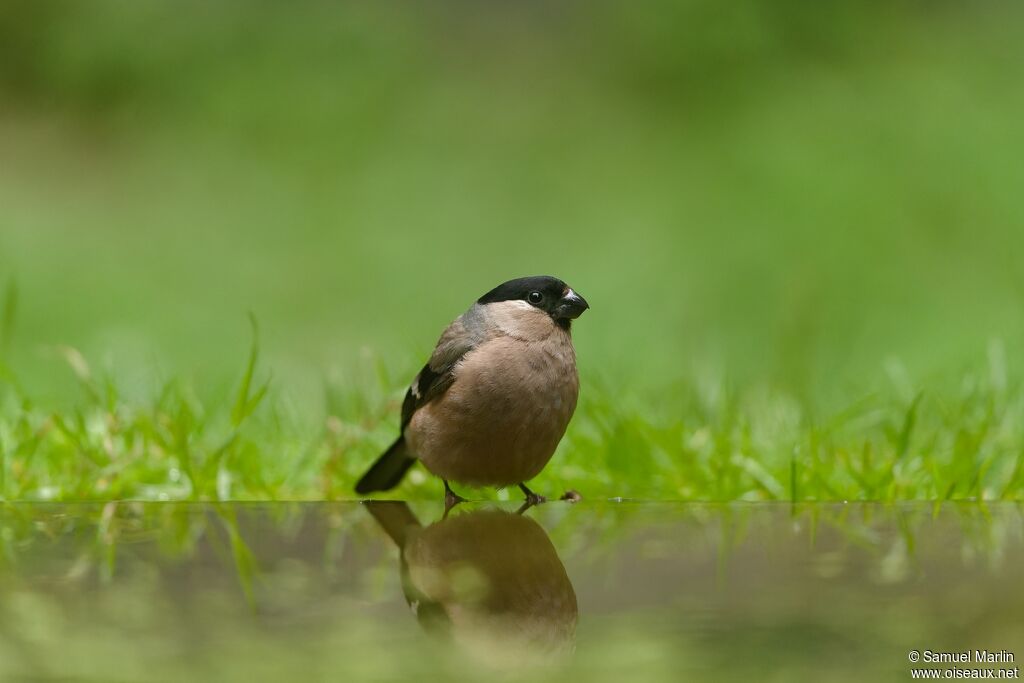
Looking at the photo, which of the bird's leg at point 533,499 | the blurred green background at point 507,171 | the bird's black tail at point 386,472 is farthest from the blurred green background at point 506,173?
the bird's leg at point 533,499

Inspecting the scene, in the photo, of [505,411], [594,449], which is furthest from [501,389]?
[594,449]

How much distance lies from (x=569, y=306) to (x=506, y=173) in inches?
297

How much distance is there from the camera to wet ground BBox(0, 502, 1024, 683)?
2029 mm

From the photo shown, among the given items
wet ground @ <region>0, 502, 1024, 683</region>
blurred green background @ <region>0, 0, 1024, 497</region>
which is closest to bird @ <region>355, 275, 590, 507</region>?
wet ground @ <region>0, 502, 1024, 683</region>

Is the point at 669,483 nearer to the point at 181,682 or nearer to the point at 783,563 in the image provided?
the point at 783,563

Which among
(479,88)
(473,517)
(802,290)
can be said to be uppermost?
(479,88)

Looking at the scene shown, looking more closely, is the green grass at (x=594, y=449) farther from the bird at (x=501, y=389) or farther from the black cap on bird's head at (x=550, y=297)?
the black cap on bird's head at (x=550, y=297)

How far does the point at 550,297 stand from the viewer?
3717 mm

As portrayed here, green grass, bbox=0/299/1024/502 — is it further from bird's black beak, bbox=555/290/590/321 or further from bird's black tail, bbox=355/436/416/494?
bird's black beak, bbox=555/290/590/321

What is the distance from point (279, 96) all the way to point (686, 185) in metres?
4.15

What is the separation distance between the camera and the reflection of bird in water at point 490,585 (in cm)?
217

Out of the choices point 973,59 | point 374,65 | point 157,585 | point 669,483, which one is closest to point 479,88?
point 374,65

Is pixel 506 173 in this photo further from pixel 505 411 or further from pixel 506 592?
pixel 506 592

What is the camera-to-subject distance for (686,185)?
1068cm
